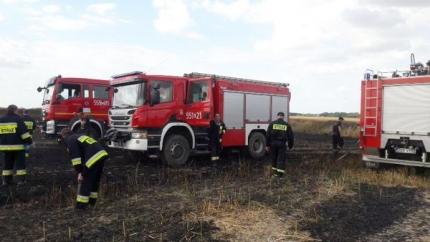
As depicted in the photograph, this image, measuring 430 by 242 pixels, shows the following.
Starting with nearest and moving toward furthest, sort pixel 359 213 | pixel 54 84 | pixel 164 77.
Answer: pixel 359 213
pixel 164 77
pixel 54 84

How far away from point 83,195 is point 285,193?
375 cm

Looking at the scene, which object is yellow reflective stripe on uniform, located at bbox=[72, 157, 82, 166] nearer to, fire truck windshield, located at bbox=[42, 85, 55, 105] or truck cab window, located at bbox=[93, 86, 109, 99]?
fire truck windshield, located at bbox=[42, 85, 55, 105]

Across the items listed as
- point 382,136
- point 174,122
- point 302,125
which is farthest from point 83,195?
point 302,125

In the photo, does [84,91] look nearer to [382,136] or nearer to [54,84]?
[54,84]

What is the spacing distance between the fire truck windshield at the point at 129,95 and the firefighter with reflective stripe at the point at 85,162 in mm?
4770

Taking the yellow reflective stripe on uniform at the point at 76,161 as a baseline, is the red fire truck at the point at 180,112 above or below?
above

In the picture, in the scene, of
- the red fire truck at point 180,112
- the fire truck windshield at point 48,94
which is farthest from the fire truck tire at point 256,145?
the fire truck windshield at point 48,94

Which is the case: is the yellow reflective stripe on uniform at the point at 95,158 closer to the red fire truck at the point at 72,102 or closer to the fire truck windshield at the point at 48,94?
the red fire truck at the point at 72,102

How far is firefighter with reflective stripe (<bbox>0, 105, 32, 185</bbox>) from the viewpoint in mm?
9203

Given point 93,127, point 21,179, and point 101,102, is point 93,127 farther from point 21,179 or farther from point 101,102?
point 21,179

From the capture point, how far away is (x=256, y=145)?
14758 millimetres

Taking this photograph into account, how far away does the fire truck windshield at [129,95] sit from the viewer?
11.7m

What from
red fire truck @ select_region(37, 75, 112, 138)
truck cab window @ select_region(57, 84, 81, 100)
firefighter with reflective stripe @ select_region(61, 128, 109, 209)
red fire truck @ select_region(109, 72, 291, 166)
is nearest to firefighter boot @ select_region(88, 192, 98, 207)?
firefighter with reflective stripe @ select_region(61, 128, 109, 209)

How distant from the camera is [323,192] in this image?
830cm
